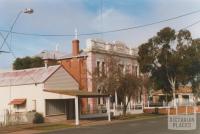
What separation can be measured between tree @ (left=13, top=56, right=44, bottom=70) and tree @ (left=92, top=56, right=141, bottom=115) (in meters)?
17.4

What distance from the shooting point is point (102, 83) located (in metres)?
52.3

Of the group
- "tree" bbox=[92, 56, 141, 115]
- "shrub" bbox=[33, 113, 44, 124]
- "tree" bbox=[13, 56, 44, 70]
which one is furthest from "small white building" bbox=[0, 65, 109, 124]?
"tree" bbox=[13, 56, 44, 70]

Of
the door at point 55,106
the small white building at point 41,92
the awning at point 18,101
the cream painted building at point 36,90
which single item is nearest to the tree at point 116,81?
the small white building at point 41,92

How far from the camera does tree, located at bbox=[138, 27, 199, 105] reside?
6159 cm

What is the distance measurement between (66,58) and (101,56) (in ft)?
15.6

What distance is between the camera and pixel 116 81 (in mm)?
50781

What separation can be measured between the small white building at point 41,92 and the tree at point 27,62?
56.7ft

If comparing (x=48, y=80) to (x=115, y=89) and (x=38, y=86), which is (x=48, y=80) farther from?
(x=115, y=89)

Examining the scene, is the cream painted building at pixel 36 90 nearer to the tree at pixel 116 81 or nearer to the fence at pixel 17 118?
the fence at pixel 17 118

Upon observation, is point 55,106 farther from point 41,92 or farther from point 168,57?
point 168,57

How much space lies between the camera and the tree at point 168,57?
6159 centimetres

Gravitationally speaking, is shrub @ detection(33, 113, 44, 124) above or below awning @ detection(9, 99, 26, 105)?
below

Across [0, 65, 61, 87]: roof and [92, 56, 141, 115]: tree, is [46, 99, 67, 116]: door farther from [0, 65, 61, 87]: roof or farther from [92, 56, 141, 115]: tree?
[92, 56, 141, 115]: tree

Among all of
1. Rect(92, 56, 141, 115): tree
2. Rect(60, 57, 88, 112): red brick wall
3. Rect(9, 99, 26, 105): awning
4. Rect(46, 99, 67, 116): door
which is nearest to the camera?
Rect(46, 99, 67, 116): door
